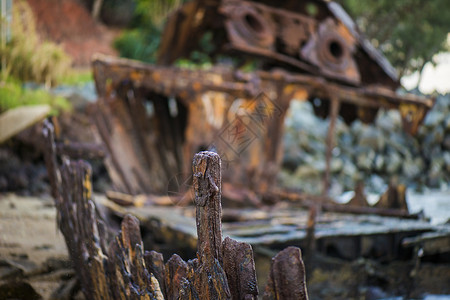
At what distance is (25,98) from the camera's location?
9438 mm

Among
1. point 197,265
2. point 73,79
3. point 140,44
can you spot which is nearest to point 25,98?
point 73,79

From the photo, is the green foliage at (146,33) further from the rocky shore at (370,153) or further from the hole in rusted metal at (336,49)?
the hole in rusted metal at (336,49)

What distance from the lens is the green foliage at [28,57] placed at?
10.6m

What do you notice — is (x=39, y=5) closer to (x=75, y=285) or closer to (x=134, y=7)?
(x=134, y=7)

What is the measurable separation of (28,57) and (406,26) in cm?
1521

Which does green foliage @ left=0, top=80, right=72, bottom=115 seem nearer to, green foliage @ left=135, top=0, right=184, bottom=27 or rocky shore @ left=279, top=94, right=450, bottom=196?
rocky shore @ left=279, top=94, right=450, bottom=196

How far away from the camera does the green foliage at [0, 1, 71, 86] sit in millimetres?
10633

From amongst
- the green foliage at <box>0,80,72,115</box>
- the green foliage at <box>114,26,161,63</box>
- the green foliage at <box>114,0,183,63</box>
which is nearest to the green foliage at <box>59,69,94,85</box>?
the green foliage at <box>0,80,72,115</box>

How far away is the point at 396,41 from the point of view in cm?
2023

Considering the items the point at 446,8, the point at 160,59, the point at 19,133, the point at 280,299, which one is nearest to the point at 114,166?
the point at 19,133

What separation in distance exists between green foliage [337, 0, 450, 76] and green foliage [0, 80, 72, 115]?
13.5 metres

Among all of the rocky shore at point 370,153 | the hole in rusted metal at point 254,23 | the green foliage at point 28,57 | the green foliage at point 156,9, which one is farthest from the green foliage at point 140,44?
the hole in rusted metal at point 254,23

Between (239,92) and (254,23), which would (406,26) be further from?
(239,92)

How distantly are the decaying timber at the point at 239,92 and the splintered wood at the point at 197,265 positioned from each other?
2.27m
